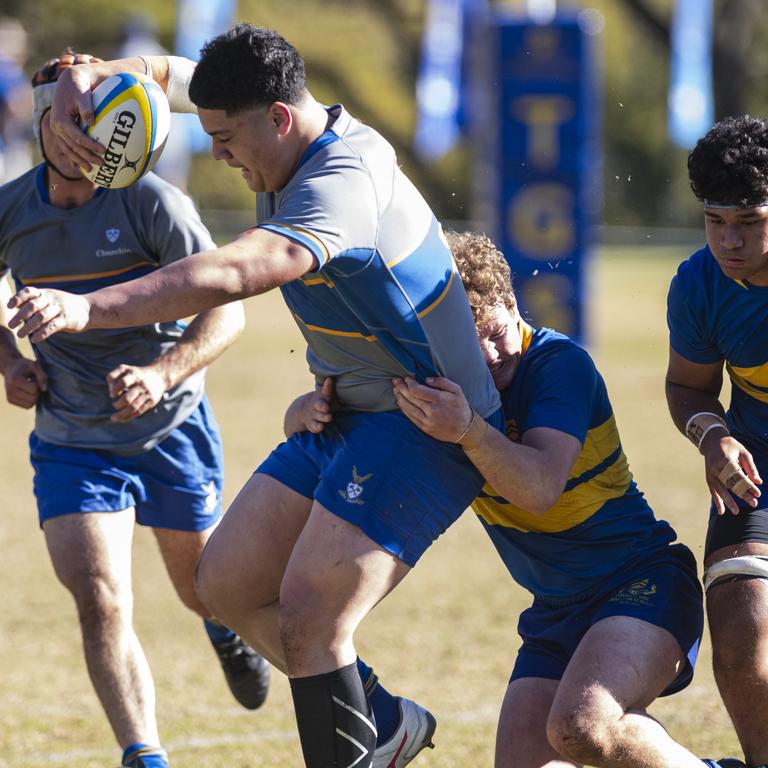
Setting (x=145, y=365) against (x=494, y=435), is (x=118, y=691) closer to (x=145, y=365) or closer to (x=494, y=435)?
(x=145, y=365)

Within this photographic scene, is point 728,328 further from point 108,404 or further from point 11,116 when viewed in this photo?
point 11,116

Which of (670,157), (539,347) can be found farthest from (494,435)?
(670,157)

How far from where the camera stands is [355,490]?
11.1ft

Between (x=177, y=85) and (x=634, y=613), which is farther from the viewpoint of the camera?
(x=177, y=85)

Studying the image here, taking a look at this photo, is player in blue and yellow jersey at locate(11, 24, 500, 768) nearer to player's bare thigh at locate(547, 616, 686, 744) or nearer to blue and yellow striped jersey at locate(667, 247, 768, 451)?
player's bare thigh at locate(547, 616, 686, 744)

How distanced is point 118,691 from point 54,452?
0.91 meters

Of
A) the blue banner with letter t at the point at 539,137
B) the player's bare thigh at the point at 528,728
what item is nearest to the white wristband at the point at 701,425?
the player's bare thigh at the point at 528,728

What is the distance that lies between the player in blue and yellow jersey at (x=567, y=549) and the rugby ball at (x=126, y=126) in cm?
93

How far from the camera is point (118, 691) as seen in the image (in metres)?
4.30

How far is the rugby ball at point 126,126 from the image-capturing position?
3.70 m

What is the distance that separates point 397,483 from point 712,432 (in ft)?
3.42

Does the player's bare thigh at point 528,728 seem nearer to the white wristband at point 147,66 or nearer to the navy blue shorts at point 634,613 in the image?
the navy blue shorts at point 634,613

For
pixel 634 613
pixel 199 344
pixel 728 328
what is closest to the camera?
pixel 634 613

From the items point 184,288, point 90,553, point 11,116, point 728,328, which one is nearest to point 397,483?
point 184,288
